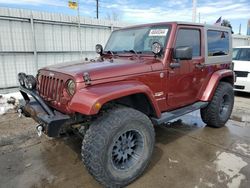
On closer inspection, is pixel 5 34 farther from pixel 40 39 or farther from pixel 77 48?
pixel 77 48

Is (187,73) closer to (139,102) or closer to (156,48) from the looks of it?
(156,48)

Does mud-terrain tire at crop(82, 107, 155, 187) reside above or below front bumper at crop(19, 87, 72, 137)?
below

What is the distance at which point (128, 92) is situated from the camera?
102 inches

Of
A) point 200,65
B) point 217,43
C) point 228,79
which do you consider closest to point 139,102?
point 200,65

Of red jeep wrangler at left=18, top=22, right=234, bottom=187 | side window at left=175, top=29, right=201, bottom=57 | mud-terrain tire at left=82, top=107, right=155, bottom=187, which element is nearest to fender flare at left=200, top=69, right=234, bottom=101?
red jeep wrangler at left=18, top=22, right=234, bottom=187

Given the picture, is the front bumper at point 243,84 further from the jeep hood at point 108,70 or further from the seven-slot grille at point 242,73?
the jeep hood at point 108,70

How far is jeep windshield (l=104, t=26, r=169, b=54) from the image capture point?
3409 millimetres

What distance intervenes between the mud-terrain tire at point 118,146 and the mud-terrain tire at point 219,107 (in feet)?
6.64

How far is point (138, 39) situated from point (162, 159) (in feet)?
6.47

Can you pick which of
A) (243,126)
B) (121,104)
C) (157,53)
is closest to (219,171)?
(121,104)

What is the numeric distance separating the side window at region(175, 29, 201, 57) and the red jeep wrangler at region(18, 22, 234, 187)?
0.05 ft

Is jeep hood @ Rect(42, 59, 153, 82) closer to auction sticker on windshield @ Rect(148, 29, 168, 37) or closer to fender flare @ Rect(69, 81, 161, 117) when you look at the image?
fender flare @ Rect(69, 81, 161, 117)

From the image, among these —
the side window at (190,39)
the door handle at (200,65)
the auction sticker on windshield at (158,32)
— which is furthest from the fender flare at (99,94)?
the door handle at (200,65)

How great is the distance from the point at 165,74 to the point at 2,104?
4767 mm
